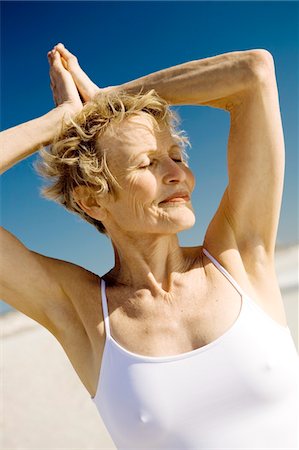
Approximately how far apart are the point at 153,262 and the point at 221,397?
61 cm

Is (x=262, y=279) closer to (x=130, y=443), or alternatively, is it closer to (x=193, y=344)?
(x=193, y=344)

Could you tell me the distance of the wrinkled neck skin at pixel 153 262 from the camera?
8.43ft

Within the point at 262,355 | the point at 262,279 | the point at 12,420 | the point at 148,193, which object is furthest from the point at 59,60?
the point at 12,420

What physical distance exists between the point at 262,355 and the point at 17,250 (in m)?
1.05

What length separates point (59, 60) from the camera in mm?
3074

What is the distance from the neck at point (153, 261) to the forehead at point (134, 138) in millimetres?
349

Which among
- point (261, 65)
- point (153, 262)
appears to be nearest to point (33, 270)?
point (153, 262)

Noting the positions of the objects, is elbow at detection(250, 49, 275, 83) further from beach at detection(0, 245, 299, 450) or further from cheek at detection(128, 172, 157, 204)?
beach at detection(0, 245, 299, 450)

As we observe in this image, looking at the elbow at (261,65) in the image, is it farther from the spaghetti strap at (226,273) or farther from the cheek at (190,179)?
the spaghetti strap at (226,273)

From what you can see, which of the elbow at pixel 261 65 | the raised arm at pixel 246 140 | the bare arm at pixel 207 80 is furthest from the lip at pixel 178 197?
the elbow at pixel 261 65

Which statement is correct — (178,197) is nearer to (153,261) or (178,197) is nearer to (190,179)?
(190,179)

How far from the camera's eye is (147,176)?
2451 mm

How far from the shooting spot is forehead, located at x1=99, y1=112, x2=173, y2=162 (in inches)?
98.1

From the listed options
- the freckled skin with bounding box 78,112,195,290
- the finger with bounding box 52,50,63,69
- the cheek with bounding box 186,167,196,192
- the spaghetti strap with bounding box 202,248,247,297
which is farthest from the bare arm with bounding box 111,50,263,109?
the spaghetti strap with bounding box 202,248,247,297
